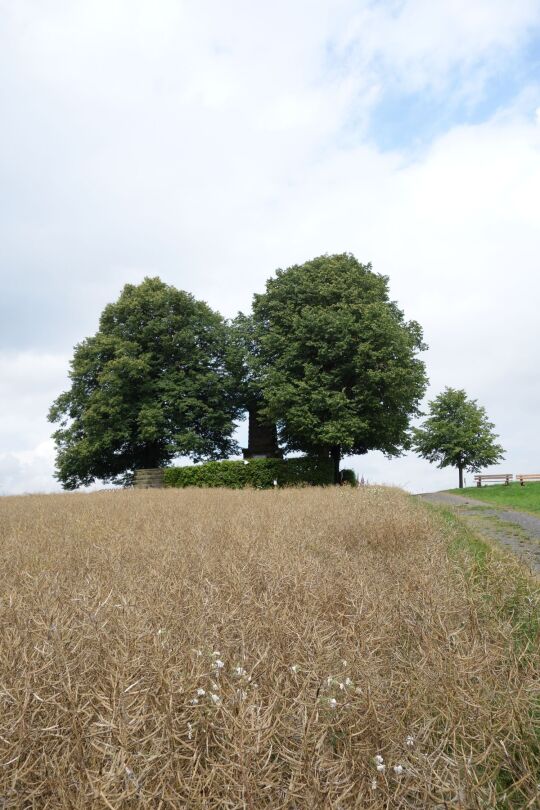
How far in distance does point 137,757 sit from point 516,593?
385 cm

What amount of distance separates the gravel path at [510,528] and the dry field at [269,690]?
496cm

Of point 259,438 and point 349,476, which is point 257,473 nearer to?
point 349,476

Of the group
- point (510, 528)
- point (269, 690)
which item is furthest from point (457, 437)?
point (269, 690)

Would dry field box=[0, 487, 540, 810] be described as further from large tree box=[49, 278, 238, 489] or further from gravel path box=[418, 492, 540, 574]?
large tree box=[49, 278, 238, 489]

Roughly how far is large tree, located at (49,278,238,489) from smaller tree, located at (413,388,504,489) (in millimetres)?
16816

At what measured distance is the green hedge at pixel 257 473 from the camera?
26.3 m

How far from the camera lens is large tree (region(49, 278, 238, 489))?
100 ft

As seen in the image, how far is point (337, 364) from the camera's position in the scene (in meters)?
27.0

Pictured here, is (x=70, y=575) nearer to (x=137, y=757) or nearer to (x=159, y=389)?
(x=137, y=757)

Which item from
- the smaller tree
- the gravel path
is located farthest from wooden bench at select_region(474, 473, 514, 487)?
the gravel path

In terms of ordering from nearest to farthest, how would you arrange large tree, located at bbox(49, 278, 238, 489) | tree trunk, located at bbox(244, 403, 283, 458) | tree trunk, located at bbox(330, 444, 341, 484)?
tree trunk, located at bbox(330, 444, 341, 484), large tree, located at bbox(49, 278, 238, 489), tree trunk, located at bbox(244, 403, 283, 458)

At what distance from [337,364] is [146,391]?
10.9 m

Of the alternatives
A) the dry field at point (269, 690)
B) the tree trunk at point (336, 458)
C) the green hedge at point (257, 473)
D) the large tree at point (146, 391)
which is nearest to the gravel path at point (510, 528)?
the dry field at point (269, 690)

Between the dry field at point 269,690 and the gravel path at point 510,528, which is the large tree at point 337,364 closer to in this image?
the gravel path at point 510,528
